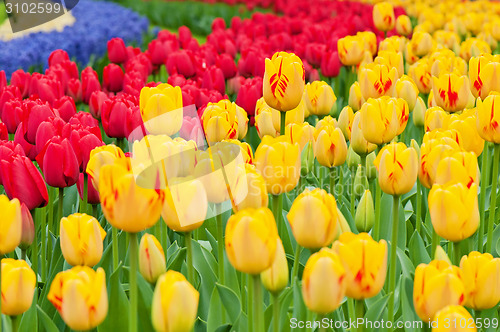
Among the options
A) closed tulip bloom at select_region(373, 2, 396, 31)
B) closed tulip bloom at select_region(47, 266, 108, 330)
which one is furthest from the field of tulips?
closed tulip bloom at select_region(373, 2, 396, 31)

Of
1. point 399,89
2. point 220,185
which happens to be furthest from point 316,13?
point 220,185

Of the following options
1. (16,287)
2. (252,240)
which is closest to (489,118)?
(252,240)

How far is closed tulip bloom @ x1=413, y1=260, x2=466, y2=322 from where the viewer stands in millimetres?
1404

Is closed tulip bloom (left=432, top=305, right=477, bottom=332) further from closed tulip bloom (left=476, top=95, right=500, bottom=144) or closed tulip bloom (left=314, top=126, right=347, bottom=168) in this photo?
closed tulip bloom (left=314, top=126, right=347, bottom=168)

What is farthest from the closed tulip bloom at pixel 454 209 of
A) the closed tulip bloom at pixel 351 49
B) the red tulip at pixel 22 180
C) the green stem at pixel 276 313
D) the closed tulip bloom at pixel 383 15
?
the closed tulip bloom at pixel 383 15

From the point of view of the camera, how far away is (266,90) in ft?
7.92

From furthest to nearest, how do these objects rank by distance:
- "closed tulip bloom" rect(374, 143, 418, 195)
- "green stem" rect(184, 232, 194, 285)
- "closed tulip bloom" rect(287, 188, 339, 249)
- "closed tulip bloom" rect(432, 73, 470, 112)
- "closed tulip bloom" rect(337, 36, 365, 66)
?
"closed tulip bloom" rect(337, 36, 365, 66)
"closed tulip bloom" rect(432, 73, 470, 112)
"closed tulip bloom" rect(374, 143, 418, 195)
"green stem" rect(184, 232, 194, 285)
"closed tulip bloom" rect(287, 188, 339, 249)

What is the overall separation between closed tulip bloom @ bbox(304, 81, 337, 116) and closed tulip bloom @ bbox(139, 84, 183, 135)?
89 cm

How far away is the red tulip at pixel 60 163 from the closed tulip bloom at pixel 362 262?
3.77 ft

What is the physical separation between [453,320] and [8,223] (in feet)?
3.39

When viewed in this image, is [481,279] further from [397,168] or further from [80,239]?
[80,239]

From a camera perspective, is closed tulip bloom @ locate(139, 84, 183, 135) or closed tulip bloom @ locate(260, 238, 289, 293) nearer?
closed tulip bloom @ locate(260, 238, 289, 293)

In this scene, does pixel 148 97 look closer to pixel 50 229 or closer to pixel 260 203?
pixel 50 229

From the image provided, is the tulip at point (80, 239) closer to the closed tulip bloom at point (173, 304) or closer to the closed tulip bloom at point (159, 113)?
the closed tulip bloom at point (173, 304)
